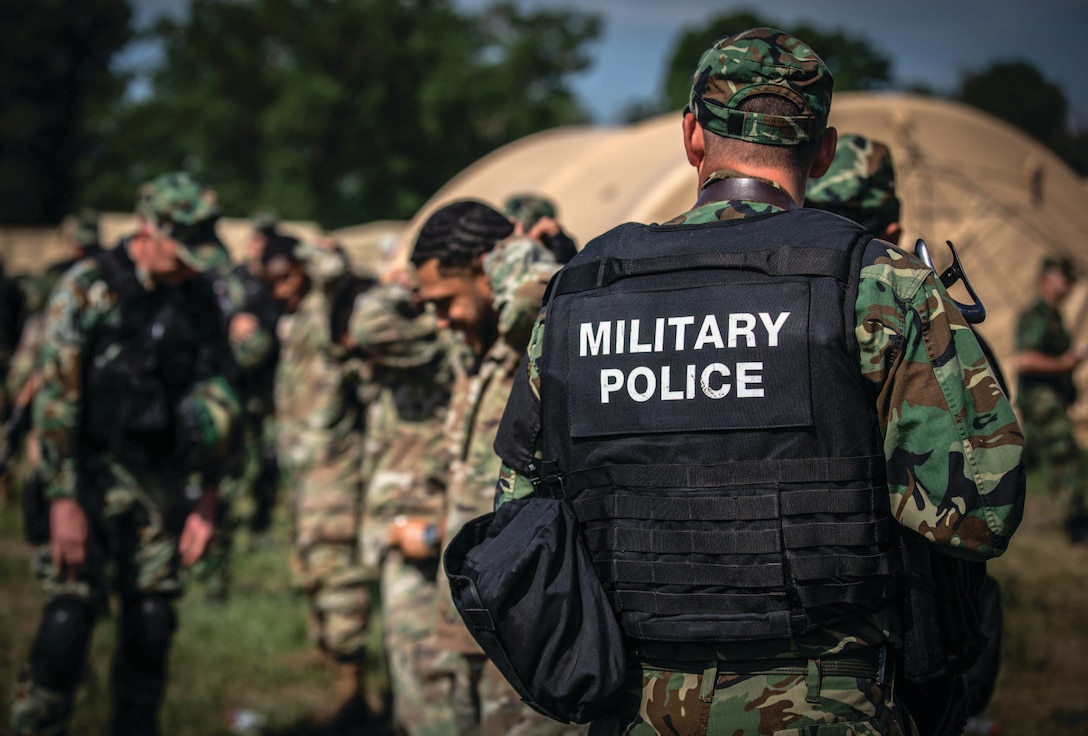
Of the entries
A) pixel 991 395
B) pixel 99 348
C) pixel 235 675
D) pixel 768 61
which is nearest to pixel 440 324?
pixel 99 348

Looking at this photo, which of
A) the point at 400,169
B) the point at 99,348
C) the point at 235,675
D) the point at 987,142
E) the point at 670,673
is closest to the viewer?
the point at 670,673

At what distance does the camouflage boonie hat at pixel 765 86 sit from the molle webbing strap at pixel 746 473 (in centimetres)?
60

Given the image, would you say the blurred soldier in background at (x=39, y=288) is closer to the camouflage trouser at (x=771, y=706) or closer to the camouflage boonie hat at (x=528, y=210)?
the camouflage boonie hat at (x=528, y=210)

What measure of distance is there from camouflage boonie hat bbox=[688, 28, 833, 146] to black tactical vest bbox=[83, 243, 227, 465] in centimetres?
265

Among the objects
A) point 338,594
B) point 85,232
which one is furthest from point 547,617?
point 85,232

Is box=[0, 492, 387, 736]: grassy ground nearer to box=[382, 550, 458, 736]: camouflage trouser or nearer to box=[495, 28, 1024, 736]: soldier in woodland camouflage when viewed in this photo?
box=[382, 550, 458, 736]: camouflage trouser

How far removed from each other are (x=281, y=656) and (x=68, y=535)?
224cm

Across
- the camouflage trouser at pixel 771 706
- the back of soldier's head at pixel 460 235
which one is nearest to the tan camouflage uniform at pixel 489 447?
the back of soldier's head at pixel 460 235

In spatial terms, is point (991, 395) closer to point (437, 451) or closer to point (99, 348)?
point (437, 451)

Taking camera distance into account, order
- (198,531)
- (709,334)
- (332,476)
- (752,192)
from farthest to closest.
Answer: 1. (332,476)
2. (198,531)
3. (752,192)
4. (709,334)

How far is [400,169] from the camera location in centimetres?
2372

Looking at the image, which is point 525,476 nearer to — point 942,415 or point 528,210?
point 942,415

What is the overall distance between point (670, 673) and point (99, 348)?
277 centimetres

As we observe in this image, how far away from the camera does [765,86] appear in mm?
2053
